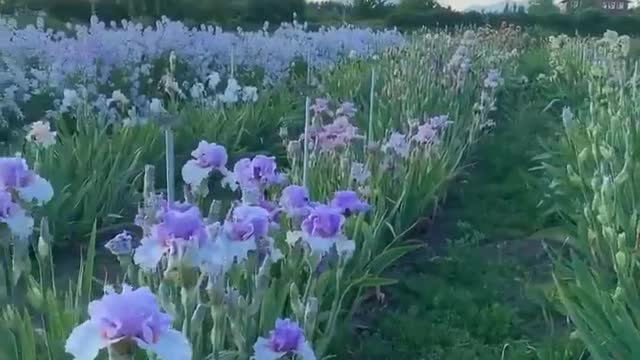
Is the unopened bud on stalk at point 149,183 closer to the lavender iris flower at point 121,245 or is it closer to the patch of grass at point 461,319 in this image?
the lavender iris flower at point 121,245

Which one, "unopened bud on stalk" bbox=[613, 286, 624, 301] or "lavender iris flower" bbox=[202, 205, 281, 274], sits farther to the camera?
"unopened bud on stalk" bbox=[613, 286, 624, 301]

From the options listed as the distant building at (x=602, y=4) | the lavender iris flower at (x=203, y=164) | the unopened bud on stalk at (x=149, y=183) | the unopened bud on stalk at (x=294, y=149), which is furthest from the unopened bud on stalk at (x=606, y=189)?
the distant building at (x=602, y=4)

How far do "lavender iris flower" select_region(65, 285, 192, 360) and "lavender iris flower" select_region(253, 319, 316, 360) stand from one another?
1.41ft

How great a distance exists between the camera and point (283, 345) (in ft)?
5.49

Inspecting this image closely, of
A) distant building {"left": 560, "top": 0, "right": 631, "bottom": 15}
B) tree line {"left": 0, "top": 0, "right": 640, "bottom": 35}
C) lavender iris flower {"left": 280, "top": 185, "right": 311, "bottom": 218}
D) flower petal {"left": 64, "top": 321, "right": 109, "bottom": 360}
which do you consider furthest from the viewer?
distant building {"left": 560, "top": 0, "right": 631, "bottom": 15}

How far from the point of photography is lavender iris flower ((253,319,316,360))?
5.49ft

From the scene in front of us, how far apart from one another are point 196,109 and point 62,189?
2.41m

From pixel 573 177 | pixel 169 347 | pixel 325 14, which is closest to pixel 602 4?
pixel 325 14

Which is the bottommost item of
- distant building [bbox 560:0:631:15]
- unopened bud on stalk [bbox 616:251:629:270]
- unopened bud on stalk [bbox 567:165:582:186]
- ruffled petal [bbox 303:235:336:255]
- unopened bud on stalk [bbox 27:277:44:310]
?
distant building [bbox 560:0:631:15]

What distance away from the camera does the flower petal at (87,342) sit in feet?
3.94

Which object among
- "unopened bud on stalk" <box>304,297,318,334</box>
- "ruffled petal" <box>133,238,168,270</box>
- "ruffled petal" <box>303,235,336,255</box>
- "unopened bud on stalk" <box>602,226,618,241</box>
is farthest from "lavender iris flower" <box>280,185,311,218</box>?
"unopened bud on stalk" <box>602,226,618,241</box>

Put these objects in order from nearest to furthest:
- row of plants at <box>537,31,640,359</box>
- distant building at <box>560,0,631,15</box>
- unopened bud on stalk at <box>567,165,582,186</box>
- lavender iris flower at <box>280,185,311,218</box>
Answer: lavender iris flower at <box>280,185,311,218</box>, row of plants at <box>537,31,640,359</box>, unopened bud on stalk at <box>567,165,582,186</box>, distant building at <box>560,0,631,15</box>

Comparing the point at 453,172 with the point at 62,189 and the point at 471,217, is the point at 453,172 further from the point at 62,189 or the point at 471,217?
the point at 62,189

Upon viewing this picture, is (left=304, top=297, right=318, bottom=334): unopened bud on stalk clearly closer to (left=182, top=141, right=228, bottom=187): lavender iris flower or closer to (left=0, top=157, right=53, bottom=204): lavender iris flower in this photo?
(left=182, top=141, right=228, bottom=187): lavender iris flower
